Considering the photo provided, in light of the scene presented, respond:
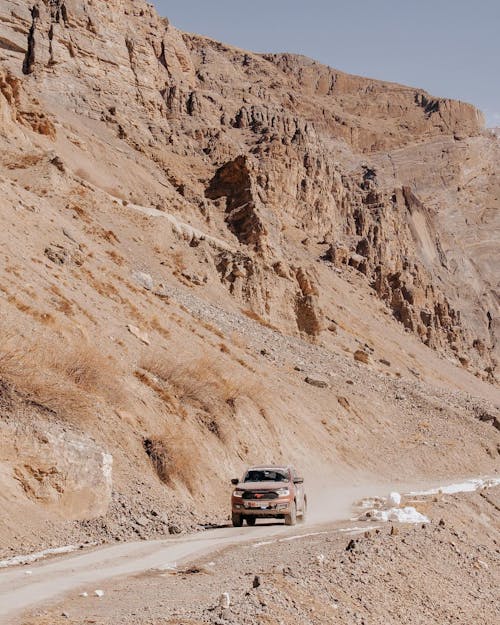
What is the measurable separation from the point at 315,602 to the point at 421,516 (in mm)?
9418

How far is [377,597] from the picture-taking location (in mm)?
12383

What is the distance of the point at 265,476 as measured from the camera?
17906 millimetres

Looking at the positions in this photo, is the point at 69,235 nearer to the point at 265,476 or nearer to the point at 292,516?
the point at 265,476

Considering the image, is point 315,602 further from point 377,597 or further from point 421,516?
point 421,516

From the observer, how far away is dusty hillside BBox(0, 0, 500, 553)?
17.2m

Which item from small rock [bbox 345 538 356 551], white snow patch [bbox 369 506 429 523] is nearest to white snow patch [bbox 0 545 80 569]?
small rock [bbox 345 538 356 551]

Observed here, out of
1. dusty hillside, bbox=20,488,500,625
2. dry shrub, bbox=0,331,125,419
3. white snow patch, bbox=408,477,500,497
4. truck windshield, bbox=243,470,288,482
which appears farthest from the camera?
white snow patch, bbox=408,477,500,497

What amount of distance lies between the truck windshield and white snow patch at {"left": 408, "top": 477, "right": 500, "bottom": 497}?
35.6 feet

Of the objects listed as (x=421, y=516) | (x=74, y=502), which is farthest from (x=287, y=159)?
(x=74, y=502)

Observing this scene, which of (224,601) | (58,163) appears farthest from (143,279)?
(224,601)

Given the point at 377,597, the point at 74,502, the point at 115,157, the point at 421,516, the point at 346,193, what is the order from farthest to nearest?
1. the point at 346,193
2. the point at 115,157
3. the point at 421,516
4. the point at 74,502
5. the point at 377,597

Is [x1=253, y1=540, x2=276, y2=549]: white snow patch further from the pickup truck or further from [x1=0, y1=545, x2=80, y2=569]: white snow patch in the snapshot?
[x1=0, y1=545, x2=80, y2=569]: white snow patch

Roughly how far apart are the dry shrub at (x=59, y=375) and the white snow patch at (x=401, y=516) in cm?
648

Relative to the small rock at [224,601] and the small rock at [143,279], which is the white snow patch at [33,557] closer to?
the small rock at [224,601]
